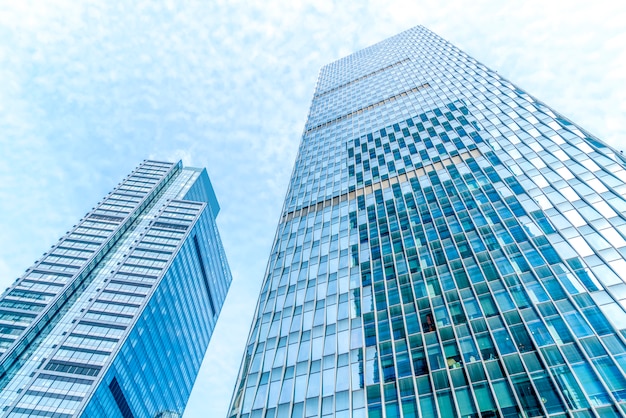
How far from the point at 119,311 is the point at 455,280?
301 ft

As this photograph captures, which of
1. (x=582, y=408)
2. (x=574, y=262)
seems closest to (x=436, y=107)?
(x=574, y=262)

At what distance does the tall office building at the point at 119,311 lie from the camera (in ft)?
277

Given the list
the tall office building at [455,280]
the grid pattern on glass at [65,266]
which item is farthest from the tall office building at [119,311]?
the tall office building at [455,280]

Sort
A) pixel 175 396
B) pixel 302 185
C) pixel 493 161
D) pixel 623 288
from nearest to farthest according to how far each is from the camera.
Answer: pixel 623 288 → pixel 493 161 → pixel 302 185 → pixel 175 396

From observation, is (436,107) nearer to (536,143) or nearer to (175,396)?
(536,143)

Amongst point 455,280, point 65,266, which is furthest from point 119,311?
point 455,280

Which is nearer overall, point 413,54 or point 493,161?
point 493,161

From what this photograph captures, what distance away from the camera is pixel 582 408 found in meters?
22.3

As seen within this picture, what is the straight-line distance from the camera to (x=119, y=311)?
101 metres

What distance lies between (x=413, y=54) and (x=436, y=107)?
123 feet

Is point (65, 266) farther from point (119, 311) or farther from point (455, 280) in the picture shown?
point (455, 280)

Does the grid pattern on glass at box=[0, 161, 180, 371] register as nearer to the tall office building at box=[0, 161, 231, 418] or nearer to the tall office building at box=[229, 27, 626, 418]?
the tall office building at box=[0, 161, 231, 418]

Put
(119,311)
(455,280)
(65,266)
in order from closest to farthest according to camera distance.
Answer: (455,280)
(119,311)
(65,266)

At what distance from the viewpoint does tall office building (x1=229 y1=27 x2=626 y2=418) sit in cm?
2581
